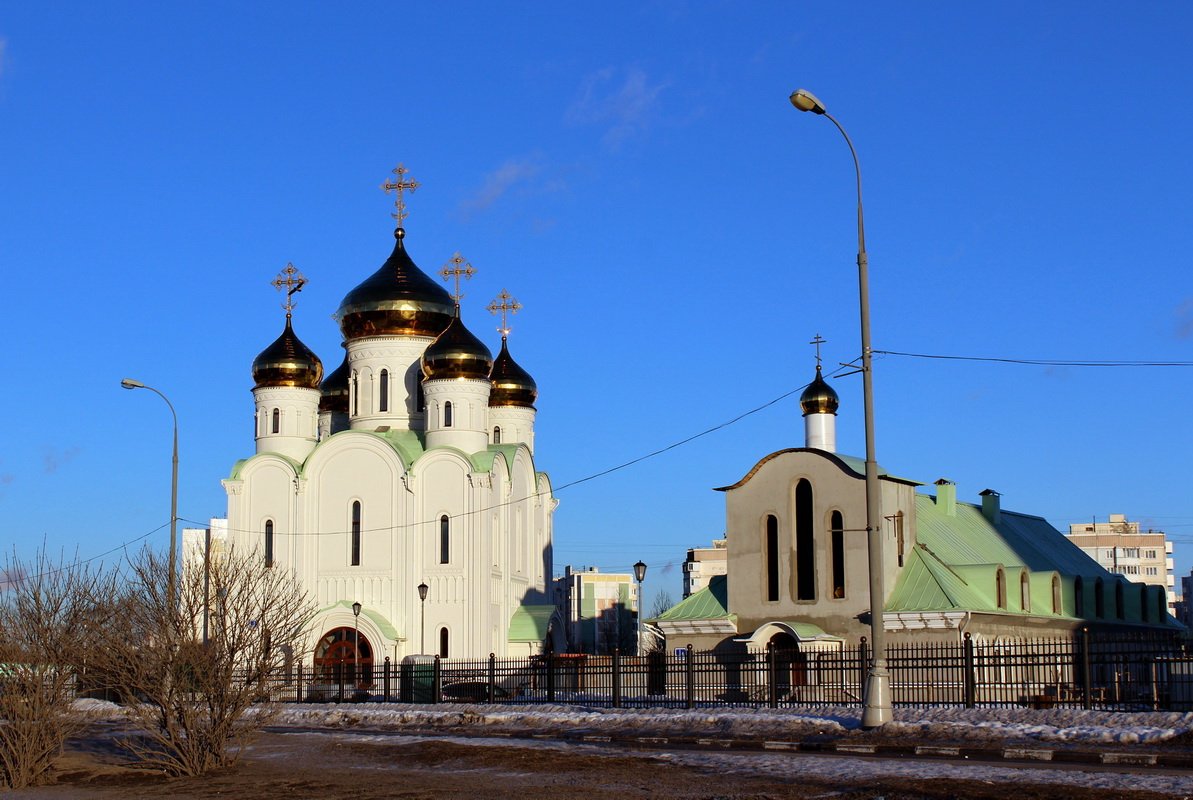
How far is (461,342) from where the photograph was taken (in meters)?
51.7

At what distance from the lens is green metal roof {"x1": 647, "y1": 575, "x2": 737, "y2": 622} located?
38.9 m

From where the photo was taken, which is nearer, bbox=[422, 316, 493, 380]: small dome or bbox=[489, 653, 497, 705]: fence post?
bbox=[489, 653, 497, 705]: fence post

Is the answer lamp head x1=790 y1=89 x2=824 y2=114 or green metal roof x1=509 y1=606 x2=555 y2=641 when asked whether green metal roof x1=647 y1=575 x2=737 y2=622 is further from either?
lamp head x1=790 y1=89 x2=824 y2=114

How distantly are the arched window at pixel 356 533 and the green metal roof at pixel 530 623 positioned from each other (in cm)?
587

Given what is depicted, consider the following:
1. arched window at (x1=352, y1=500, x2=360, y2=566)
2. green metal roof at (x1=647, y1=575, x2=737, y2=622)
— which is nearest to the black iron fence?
green metal roof at (x1=647, y1=575, x2=737, y2=622)

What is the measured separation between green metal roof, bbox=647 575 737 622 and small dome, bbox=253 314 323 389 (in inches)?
759

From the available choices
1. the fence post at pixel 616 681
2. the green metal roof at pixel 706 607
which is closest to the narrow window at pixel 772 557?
the green metal roof at pixel 706 607

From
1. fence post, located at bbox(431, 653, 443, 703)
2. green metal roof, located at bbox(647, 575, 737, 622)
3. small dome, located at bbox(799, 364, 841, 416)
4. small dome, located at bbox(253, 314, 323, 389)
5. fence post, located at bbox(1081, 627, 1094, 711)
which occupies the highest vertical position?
small dome, located at bbox(253, 314, 323, 389)

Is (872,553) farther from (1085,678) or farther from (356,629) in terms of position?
(356,629)

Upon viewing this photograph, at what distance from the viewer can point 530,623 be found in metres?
51.8

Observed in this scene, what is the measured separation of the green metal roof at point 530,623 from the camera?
51.3 metres

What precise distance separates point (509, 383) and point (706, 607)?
68.2 ft

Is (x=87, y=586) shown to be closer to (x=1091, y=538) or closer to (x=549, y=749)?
(x=549, y=749)

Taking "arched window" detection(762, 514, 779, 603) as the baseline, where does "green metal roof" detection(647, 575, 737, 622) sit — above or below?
below
